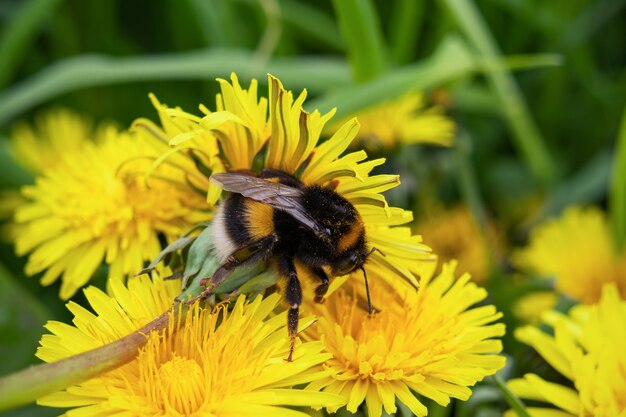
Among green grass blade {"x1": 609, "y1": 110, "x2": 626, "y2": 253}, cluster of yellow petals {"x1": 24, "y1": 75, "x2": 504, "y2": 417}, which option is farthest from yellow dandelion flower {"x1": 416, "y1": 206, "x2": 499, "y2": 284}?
cluster of yellow petals {"x1": 24, "y1": 75, "x2": 504, "y2": 417}

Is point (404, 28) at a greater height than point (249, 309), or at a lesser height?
greater

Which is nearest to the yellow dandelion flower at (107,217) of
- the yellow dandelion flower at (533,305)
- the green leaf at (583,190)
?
the yellow dandelion flower at (533,305)

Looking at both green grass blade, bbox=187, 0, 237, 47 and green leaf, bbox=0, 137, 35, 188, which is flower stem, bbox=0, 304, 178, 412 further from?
green grass blade, bbox=187, 0, 237, 47

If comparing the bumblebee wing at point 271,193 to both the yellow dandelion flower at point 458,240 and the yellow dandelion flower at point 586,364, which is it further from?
the yellow dandelion flower at point 458,240

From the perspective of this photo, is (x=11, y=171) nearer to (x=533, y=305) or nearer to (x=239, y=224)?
(x=239, y=224)

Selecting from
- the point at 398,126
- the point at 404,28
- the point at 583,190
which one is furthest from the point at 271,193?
the point at 583,190

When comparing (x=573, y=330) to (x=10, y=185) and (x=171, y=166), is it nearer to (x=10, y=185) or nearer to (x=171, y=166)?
(x=171, y=166)

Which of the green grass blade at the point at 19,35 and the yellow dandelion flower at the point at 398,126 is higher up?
the green grass blade at the point at 19,35
